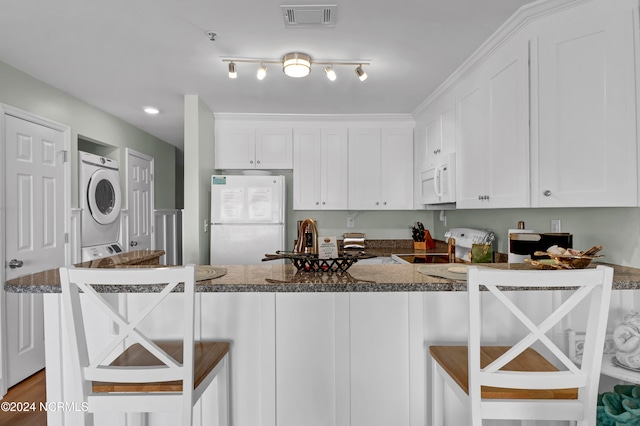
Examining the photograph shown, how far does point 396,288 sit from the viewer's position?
Result: 139 centimetres

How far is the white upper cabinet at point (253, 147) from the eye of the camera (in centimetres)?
388

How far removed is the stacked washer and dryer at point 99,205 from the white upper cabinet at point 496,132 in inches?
134

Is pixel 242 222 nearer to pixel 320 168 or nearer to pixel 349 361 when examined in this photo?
pixel 320 168

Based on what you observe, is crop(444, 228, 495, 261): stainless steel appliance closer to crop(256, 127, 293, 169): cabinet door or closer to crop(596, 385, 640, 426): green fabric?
crop(596, 385, 640, 426): green fabric

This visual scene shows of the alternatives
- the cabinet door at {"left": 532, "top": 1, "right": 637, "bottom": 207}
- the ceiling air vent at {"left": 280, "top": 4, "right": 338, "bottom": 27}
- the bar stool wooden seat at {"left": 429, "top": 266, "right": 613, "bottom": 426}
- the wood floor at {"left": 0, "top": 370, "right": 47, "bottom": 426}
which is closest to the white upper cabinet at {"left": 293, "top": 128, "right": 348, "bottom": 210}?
the ceiling air vent at {"left": 280, "top": 4, "right": 338, "bottom": 27}

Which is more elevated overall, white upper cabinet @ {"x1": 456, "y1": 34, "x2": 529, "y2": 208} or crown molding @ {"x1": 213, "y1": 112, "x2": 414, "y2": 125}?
crown molding @ {"x1": 213, "y1": 112, "x2": 414, "y2": 125}

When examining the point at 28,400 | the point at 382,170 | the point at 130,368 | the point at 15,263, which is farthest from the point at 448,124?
the point at 28,400

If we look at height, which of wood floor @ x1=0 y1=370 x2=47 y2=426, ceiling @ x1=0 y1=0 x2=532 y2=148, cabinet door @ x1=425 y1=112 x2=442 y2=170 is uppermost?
ceiling @ x1=0 y1=0 x2=532 y2=148

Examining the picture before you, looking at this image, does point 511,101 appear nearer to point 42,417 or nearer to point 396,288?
point 396,288

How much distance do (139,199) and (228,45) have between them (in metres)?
3.05

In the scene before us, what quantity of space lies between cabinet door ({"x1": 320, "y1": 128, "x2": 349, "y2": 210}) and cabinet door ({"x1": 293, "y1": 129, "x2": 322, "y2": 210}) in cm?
4

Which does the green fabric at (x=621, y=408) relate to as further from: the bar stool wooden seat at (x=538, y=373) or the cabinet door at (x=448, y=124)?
the cabinet door at (x=448, y=124)

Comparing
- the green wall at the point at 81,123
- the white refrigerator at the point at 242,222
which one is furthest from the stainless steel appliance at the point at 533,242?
the green wall at the point at 81,123

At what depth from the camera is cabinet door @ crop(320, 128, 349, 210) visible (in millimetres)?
3939
